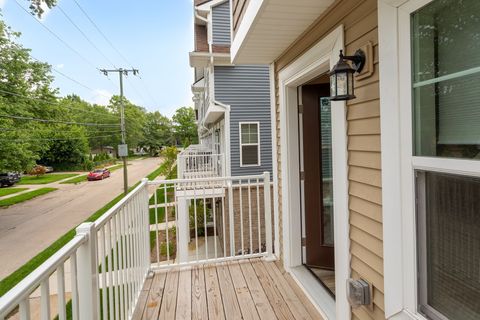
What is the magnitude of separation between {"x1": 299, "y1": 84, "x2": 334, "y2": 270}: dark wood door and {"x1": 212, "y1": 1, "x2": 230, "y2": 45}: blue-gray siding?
6233 millimetres

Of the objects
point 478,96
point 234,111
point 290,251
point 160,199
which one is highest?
point 234,111

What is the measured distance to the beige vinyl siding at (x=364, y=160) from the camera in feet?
5.20

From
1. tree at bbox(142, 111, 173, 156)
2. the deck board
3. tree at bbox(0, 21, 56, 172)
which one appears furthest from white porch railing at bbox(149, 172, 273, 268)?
tree at bbox(142, 111, 173, 156)

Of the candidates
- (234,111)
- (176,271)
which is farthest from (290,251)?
(234,111)

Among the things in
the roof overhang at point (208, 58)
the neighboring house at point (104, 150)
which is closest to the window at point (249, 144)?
the roof overhang at point (208, 58)

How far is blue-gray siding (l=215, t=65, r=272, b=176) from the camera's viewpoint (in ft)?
27.6

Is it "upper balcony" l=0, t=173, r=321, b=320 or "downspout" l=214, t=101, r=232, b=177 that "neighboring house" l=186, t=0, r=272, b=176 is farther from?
"upper balcony" l=0, t=173, r=321, b=320

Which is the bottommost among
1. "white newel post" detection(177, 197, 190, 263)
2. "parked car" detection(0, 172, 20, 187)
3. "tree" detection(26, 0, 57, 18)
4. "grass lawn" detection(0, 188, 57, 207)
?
"grass lawn" detection(0, 188, 57, 207)

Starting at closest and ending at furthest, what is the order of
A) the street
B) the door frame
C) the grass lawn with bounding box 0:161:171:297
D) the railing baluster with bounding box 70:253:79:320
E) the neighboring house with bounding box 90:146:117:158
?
the railing baluster with bounding box 70:253:79:320 → the door frame → the grass lawn with bounding box 0:161:171:297 → the street → the neighboring house with bounding box 90:146:117:158

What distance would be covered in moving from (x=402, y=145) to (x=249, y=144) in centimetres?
715

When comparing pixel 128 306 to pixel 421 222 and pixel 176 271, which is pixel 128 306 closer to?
pixel 176 271

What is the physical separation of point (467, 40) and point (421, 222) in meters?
0.76

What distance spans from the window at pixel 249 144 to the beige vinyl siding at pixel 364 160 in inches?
257

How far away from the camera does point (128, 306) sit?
2125 mm
